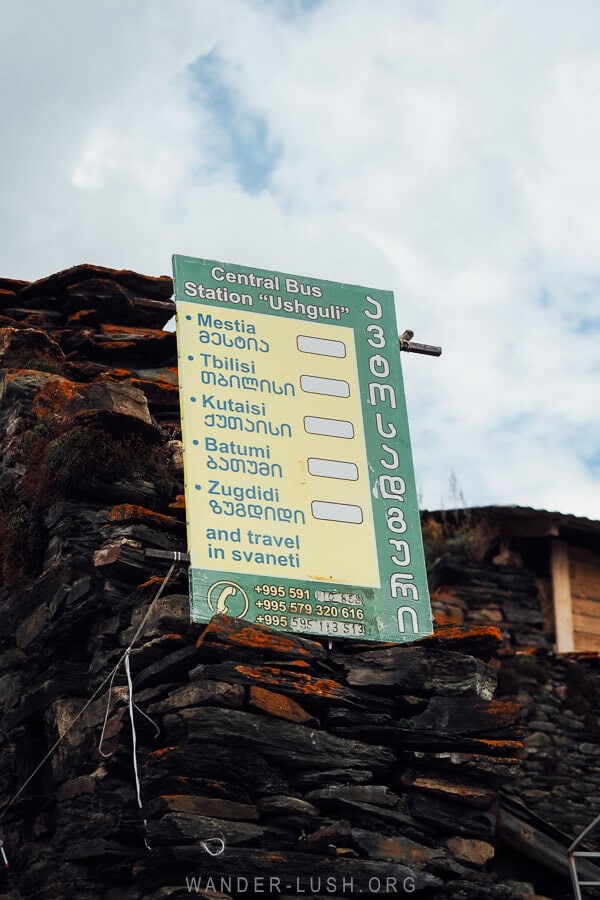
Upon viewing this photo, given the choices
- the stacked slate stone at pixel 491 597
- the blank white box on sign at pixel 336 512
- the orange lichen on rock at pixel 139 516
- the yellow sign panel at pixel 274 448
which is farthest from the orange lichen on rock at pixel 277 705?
the stacked slate stone at pixel 491 597

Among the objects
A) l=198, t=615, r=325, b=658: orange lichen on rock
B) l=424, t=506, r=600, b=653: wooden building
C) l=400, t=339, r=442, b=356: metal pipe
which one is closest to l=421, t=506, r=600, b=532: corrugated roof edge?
l=424, t=506, r=600, b=653: wooden building

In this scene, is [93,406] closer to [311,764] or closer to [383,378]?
[383,378]

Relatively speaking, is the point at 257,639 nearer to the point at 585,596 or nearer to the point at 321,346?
the point at 321,346

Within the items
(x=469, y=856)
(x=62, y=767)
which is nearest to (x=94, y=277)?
(x=62, y=767)

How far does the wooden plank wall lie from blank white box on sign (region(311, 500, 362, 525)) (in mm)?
8037

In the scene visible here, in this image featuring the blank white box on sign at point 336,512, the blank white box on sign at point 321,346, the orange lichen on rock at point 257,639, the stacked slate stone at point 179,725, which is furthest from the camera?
the blank white box on sign at point 321,346

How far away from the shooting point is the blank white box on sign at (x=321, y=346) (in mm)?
11945

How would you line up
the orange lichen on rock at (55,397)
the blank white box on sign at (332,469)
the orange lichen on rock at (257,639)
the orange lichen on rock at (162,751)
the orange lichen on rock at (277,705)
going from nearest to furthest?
the orange lichen on rock at (162,751), the orange lichen on rock at (277,705), the orange lichen on rock at (257,639), the blank white box on sign at (332,469), the orange lichen on rock at (55,397)

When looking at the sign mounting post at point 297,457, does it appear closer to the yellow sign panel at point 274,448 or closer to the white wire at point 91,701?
the yellow sign panel at point 274,448

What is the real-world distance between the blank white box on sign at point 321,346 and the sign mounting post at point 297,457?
1cm

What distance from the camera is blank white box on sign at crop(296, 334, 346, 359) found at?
11.9 metres

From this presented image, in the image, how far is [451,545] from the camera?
19.1 m

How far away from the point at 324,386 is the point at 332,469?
2.62 ft

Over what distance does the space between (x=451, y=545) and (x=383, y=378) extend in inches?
291
